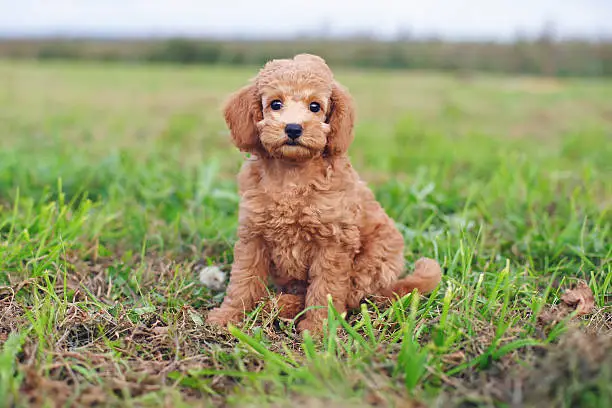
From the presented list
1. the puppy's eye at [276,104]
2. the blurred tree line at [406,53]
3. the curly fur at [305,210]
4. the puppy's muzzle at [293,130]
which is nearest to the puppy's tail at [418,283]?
the curly fur at [305,210]

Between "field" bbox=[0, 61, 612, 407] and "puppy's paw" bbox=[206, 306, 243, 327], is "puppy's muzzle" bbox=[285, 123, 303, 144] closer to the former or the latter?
"field" bbox=[0, 61, 612, 407]

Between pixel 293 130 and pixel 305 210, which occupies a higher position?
pixel 293 130

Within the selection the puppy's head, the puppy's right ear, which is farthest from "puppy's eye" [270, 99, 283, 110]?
the puppy's right ear

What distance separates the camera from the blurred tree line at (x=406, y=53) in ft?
62.0

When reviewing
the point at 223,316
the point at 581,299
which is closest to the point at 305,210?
the point at 223,316

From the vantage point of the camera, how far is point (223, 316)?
9.73 feet

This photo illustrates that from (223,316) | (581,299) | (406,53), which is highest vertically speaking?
(406,53)

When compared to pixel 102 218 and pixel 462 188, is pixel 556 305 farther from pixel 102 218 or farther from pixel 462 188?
pixel 102 218

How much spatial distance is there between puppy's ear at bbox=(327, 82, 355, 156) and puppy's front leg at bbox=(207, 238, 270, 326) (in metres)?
0.61

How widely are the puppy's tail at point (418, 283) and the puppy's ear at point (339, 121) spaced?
30.6 inches

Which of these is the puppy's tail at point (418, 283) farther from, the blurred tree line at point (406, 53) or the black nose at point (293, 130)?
the blurred tree line at point (406, 53)

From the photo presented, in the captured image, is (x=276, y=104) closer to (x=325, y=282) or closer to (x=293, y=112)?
(x=293, y=112)

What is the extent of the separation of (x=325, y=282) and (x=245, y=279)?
1.32ft

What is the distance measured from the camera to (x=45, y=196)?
4059mm
